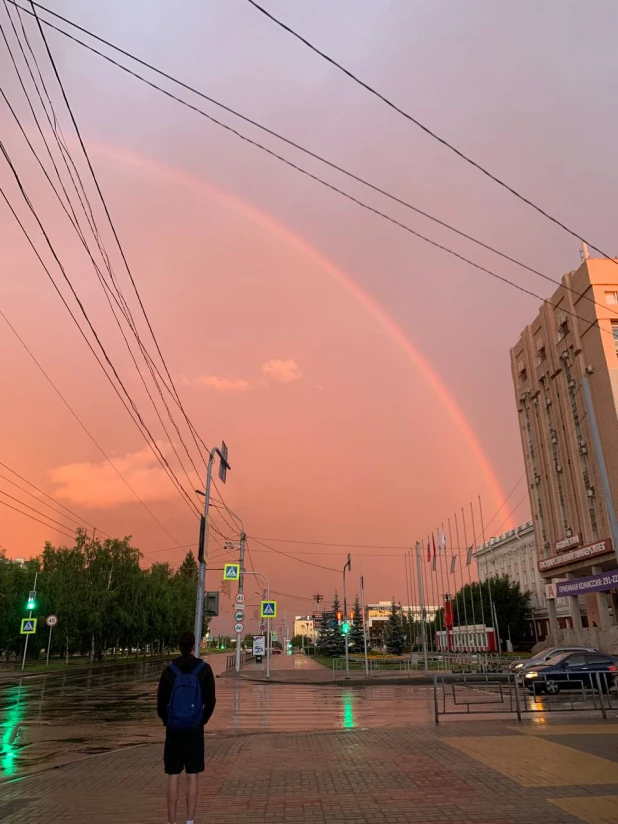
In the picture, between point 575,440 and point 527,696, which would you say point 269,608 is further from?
point 575,440

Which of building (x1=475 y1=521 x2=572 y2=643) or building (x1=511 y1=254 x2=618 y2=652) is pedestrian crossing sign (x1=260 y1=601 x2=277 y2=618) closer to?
building (x1=511 y1=254 x2=618 y2=652)

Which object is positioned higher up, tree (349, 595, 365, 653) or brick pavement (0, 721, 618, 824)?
tree (349, 595, 365, 653)

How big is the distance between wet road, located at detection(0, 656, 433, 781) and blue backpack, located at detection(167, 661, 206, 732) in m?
5.39

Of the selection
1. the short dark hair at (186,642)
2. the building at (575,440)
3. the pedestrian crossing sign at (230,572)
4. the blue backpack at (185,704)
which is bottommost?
the blue backpack at (185,704)

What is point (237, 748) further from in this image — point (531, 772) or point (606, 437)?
point (606, 437)

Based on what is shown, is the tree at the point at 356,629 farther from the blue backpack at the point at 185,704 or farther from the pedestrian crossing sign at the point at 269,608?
the blue backpack at the point at 185,704

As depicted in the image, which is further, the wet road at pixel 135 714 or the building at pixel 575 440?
the building at pixel 575 440

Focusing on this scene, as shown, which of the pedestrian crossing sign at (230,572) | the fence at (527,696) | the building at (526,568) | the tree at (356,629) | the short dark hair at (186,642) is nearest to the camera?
the short dark hair at (186,642)

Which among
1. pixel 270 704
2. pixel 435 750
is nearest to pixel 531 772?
pixel 435 750

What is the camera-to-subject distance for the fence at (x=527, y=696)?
14906 mm

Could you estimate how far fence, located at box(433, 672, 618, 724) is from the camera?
1491cm

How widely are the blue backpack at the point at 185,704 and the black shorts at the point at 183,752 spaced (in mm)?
97

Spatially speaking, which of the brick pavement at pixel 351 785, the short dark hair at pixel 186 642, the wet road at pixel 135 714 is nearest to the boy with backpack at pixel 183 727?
the short dark hair at pixel 186 642

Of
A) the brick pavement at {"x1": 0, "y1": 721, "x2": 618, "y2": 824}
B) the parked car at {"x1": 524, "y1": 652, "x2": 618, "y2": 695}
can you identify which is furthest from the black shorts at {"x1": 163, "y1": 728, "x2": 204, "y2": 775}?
the parked car at {"x1": 524, "y1": 652, "x2": 618, "y2": 695}
